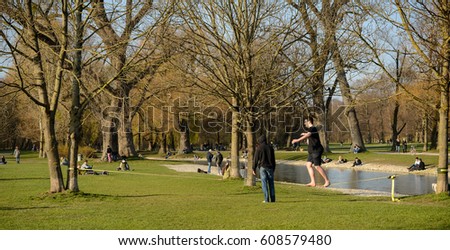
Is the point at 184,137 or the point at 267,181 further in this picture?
the point at 184,137

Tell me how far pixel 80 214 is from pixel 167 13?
22.6 feet

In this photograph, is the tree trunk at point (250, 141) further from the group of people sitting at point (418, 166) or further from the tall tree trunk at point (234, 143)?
the group of people sitting at point (418, 166)

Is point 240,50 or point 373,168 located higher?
point 240,50

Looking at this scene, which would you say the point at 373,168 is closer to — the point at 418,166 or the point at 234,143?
the point at 418,166

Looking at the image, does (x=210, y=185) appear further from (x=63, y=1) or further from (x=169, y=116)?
(x=169, y=116)

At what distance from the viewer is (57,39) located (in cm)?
1830

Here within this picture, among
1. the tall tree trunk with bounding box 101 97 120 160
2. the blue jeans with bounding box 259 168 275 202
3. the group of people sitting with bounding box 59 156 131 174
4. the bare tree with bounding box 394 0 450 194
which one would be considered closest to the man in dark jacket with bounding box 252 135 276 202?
the blue jeans with bounding box 259 168 275 202

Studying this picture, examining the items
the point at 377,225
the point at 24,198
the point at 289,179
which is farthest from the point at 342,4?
the point at 289,179

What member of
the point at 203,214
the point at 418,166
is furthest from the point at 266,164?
the point at 418,166

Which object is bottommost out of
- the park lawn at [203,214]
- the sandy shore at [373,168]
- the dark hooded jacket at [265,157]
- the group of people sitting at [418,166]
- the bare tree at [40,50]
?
the sandy shore at [373,168]

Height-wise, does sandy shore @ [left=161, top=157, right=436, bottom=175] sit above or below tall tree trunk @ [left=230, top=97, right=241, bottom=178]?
below

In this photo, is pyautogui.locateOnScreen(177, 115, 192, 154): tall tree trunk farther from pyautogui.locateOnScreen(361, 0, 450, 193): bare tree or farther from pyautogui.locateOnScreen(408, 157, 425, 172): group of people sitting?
pyautogui.locateOnScreen(361, 0, 450, 193): bare tree

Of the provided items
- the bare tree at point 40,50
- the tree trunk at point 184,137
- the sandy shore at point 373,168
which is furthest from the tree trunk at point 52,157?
the tree trunk at point 184,137

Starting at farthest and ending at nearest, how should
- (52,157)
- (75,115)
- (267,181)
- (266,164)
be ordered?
1. (75,115)
2. (52,157)
3. (267,181)
4. (266,164)
